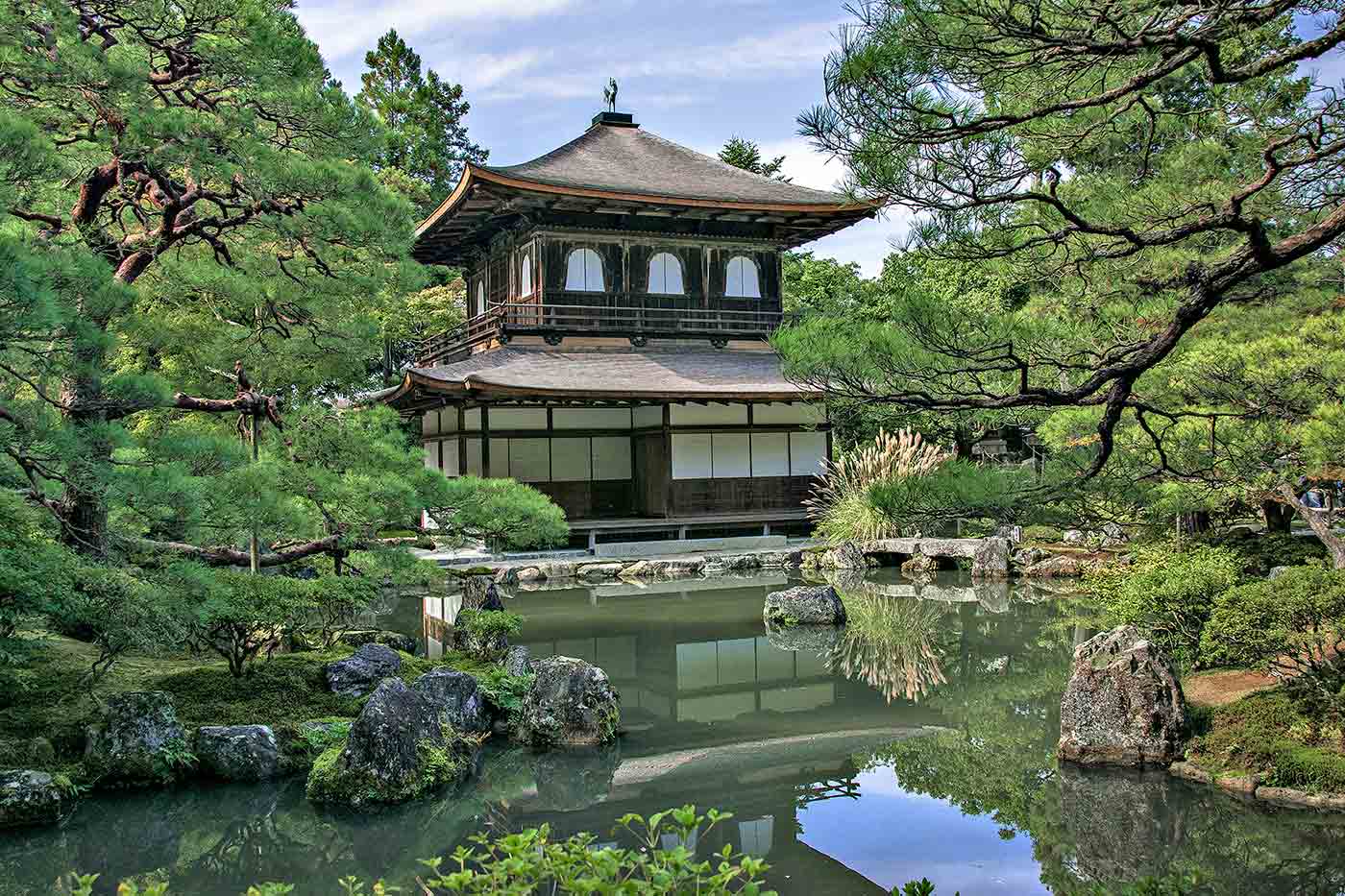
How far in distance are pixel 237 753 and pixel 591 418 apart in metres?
11.8

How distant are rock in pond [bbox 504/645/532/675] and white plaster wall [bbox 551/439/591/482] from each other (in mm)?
9477

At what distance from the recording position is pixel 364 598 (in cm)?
720

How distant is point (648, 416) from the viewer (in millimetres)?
17484

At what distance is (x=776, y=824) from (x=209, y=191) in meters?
5.34

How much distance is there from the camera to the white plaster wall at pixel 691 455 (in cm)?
1673

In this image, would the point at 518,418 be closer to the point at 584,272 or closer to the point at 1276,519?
the point at 584,272

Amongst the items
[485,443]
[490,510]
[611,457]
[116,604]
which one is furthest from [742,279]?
[116,604]

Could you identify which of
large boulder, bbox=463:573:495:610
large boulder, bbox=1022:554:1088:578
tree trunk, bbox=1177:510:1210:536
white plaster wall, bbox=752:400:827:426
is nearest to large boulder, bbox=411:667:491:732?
large boulder, bbox=463:573:495:610

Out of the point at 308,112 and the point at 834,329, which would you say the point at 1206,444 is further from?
the point at 308,112

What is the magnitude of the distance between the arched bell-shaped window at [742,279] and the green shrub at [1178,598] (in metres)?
12.1

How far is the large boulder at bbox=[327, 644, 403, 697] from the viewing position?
23.3 feet

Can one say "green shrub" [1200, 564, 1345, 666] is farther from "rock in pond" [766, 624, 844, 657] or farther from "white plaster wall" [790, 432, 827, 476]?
"white plaster wall" [790, 432, 827, 476]

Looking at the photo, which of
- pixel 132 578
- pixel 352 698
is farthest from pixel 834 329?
pixel 352 698

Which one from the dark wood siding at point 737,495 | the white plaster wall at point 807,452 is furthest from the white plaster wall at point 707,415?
the white plaster wall at point 807,452
